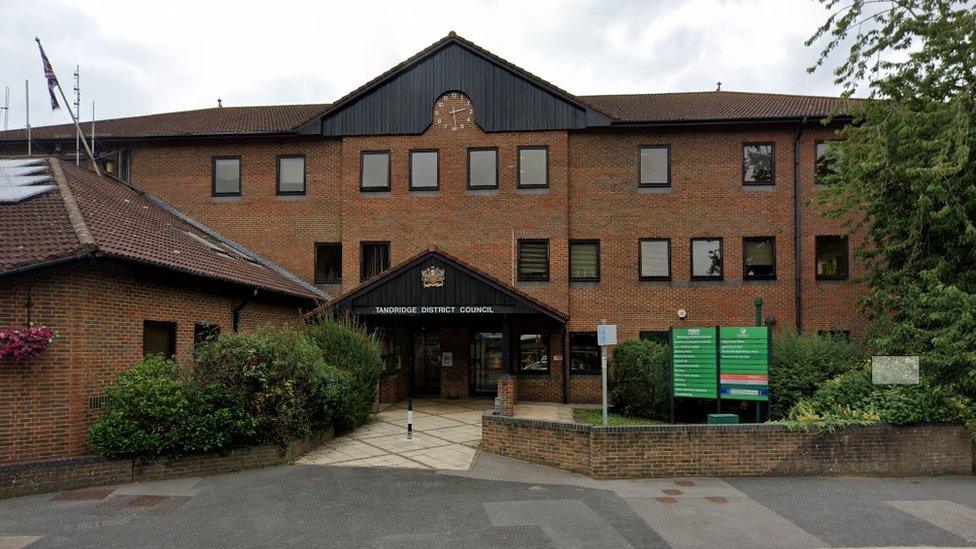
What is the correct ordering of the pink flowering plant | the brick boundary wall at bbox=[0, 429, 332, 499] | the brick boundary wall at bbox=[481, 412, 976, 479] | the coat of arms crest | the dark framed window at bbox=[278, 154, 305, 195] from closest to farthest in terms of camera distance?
the brick boundary wall at bbox=[0, 429, 332, 499] < the pink flowering plant < the brick boundary wall at bbox=[481, 412, 976, 479] < the coat of arms crest < the dark framed window at bbox=[278, 154, 305, 195]

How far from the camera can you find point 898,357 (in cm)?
1112

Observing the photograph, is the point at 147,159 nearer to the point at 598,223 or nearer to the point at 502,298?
the point at 502,298

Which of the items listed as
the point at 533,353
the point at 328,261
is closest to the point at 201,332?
the point at 328,261

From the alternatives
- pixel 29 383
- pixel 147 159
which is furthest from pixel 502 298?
pixel 147 159

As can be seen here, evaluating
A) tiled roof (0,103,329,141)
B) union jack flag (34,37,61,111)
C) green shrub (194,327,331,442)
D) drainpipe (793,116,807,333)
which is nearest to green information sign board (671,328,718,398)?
green shrub (194,327,331,442)

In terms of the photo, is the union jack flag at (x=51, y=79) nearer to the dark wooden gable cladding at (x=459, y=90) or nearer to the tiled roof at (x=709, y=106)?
the dark wooden gable cladding at (x=459, y=90)

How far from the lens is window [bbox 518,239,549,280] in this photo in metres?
19.0

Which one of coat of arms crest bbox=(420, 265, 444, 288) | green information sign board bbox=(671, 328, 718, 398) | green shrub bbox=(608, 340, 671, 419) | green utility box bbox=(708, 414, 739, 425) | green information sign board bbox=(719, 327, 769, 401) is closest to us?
green utility box bbox=(708, 414, 739, 425)

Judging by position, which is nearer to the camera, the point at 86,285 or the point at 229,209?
the point at 86,285

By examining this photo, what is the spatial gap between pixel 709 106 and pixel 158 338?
17.7m

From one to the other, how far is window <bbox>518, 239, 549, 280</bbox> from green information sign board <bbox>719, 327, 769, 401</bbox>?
8003 millimetres

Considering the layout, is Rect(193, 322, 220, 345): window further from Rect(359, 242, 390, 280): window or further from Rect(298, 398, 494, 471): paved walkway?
Rect(359, 242, 390, 280): window

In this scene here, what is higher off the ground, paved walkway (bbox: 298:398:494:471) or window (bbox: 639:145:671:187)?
window (bbox: 639:145:671:187)

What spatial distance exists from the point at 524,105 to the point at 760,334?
35.5 feet
